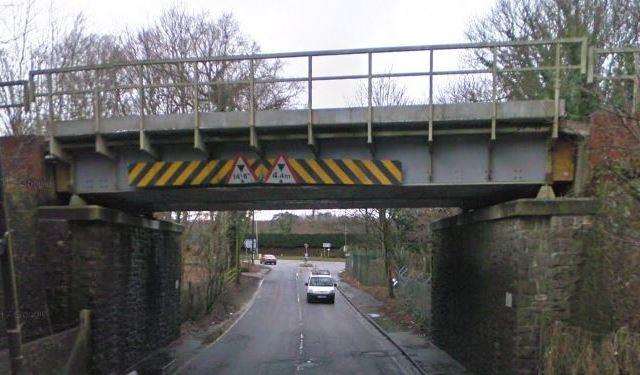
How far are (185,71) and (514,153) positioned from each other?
21.5 meters

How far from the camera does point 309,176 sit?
13.6 m

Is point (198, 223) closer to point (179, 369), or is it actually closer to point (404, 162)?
point (179, 369)

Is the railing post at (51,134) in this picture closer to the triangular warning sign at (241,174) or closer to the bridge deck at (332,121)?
the bridge deck at (332,121)

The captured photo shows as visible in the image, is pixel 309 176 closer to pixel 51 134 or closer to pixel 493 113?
pixel 493 113

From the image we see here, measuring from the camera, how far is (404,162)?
13.8 meters

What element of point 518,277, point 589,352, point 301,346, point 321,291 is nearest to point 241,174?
point 518,277

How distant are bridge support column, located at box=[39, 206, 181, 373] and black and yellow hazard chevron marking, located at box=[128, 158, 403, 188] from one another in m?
1.93

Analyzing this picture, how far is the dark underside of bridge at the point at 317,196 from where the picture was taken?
566 inches

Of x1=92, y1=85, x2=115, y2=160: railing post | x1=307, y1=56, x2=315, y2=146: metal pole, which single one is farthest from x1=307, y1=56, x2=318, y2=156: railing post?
x1=92, y1=85, x2=115, y2=160: railing post

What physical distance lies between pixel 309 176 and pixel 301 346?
11.3 metres

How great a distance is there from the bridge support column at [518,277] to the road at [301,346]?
3488 mm

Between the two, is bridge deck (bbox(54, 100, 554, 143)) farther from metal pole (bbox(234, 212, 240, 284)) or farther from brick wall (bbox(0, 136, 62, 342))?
metal pole (bbox(234, 212, 240, 284))

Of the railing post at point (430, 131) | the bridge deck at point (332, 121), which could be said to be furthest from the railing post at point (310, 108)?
the railing post at point (430, 131)

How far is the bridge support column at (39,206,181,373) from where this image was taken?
49.4ft
